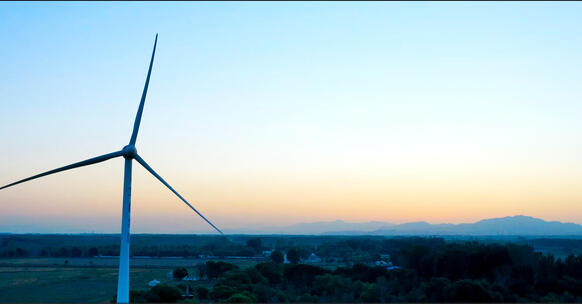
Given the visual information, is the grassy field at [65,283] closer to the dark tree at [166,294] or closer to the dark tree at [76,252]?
the dark tree at [166,294]

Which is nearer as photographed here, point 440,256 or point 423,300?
point 423,300

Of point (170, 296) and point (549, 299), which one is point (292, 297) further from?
point (549, 299)

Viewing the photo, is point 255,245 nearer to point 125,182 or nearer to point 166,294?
point 166,294

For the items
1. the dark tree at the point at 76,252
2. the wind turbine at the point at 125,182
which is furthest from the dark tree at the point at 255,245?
the wind turbine at the point at 125,182

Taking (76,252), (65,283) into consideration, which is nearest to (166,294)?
(65,283)

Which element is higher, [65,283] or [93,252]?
[93,252]

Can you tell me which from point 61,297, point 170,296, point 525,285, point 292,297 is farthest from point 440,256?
point 61,297
